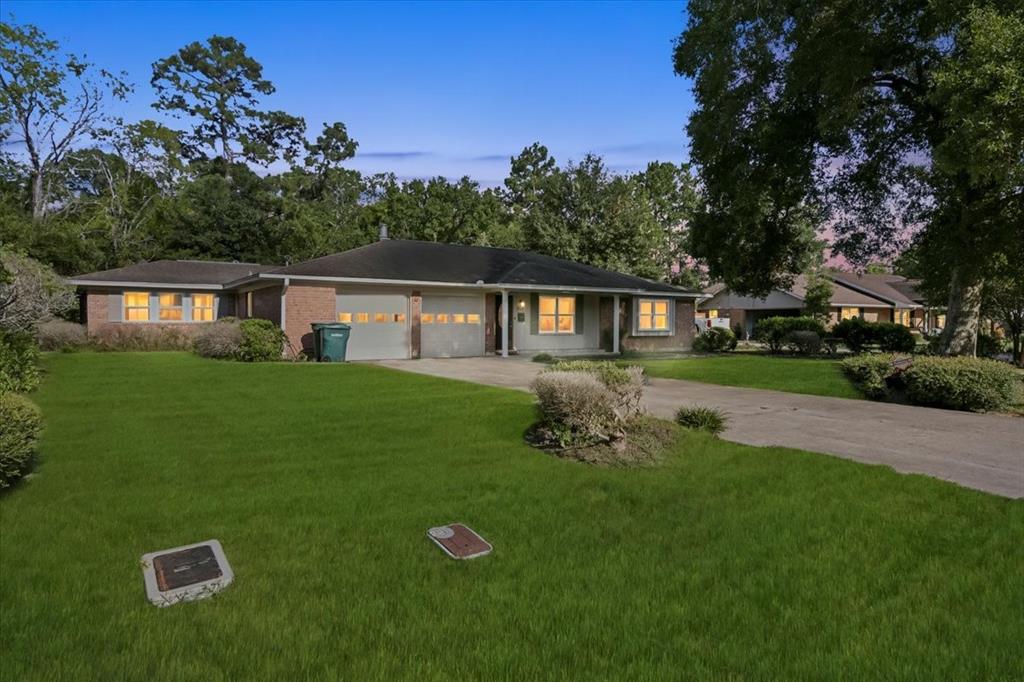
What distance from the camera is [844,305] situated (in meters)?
42.0

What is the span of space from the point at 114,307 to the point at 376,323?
10998 mm

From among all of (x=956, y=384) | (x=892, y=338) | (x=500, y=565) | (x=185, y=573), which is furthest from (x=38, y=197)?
(x=892, y=338)

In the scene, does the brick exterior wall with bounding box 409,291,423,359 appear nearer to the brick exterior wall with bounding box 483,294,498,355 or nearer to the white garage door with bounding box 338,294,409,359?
the white garage door with bounding box 338,294,409,359

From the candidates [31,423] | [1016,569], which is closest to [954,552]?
[1016,569]

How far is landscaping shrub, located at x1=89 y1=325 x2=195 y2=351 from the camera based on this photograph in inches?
859

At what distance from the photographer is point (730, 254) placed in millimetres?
22891

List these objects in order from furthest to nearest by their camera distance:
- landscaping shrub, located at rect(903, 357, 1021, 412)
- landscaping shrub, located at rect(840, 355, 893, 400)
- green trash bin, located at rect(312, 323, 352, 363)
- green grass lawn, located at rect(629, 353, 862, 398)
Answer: green trash bin, located at rect(312, 323, 352, 363)
green grass lawn, located at rect(629, 353, 862, 398)
landscaping shrub, located at rect(840, 355, 893, 400)
landscaping shrub, located at rect(903, 357, 1021, 412)

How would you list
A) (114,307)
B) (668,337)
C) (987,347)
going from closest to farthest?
(987,347) → (114,307) → (668,337)

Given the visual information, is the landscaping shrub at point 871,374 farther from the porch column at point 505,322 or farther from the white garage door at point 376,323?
the white garage door at point 376,323

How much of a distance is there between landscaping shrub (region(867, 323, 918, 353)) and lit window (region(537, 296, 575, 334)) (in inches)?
556

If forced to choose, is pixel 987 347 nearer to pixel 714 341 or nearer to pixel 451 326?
pixel 714 341

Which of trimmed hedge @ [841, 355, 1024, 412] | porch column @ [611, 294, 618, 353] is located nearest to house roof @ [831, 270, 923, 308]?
porch column @ [611, 294, 618, 353]

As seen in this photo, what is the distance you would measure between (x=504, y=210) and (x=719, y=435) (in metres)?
46.8

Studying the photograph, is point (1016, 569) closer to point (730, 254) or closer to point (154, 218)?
point (730, 254)
